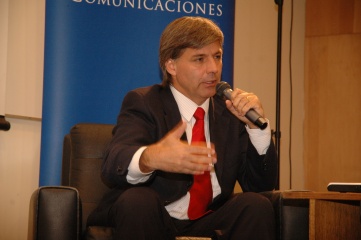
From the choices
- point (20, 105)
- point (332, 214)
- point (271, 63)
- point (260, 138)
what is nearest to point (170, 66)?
point (260, 138)

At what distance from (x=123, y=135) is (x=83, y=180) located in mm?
513

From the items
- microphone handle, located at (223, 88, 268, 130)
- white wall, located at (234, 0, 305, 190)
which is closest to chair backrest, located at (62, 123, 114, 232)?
microphone handle, located at (223, 88, 268, 130)

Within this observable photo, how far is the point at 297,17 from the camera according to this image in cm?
448

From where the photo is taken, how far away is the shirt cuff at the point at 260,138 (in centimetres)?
232

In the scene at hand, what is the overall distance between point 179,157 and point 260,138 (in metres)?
0.66

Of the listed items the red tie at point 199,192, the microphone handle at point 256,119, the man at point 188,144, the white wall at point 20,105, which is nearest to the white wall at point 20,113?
the white wall at point 20,105

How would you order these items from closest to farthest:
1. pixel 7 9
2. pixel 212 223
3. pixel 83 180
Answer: pixel 212 223 → pixel 83 180 → pixel 7 9

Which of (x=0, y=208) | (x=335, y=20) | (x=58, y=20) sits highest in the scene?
(x=335, y=20)

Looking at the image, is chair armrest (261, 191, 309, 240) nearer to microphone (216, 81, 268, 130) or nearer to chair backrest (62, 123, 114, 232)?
microphone (216, 81, 268, 130)

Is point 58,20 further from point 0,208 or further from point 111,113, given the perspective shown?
point 0,208

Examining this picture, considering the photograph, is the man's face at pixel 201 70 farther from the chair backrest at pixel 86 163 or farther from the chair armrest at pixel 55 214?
the chair armrest at pixel 55 214

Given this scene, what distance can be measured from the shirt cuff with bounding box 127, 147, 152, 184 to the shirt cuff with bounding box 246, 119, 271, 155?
1.70 feet

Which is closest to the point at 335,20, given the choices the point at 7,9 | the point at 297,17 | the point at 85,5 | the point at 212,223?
the point at 297,17

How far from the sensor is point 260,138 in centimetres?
232
